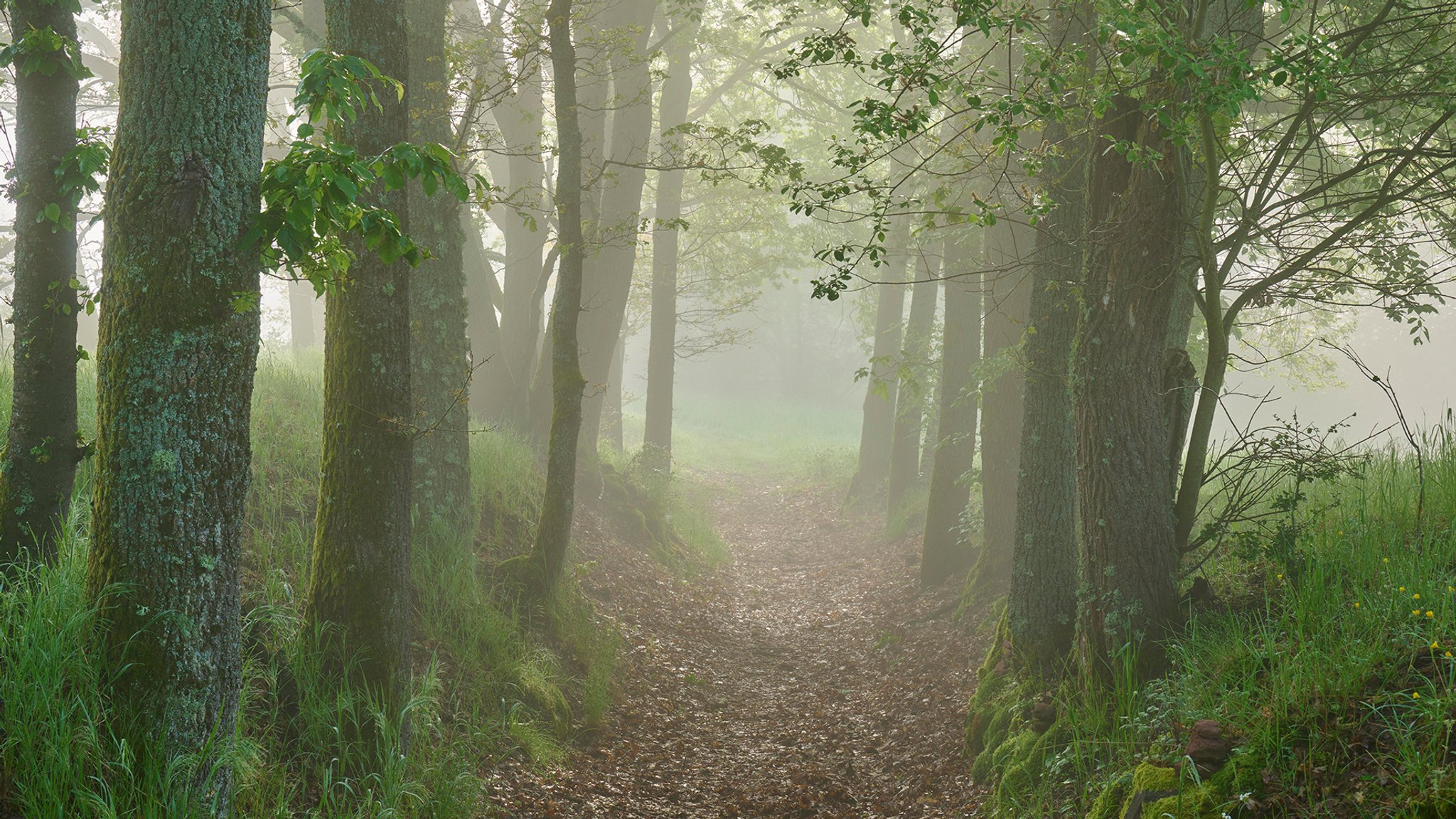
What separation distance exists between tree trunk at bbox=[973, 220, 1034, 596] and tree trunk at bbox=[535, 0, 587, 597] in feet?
15.2

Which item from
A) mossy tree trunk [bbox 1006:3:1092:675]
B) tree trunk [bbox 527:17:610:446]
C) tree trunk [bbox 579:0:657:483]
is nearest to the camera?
mossy tree trunk [bbox 1006:3:1092:675]

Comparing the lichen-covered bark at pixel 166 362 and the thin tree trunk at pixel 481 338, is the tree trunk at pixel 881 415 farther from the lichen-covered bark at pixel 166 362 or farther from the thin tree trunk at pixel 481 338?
the lichen-covered bark at pixel 166 362

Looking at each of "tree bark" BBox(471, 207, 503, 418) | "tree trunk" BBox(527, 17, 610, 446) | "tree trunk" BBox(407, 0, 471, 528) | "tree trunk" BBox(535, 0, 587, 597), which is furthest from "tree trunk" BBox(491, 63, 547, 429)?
"tree trunk" BBox(535, 0, 587, 597)

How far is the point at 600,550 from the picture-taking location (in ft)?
33.9

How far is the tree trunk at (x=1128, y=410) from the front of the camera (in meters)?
5.18

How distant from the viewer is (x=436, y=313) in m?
7.70

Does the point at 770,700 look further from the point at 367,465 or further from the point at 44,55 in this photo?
the point at 44,55

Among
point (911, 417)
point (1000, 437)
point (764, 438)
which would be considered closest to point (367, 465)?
point (1000, 437)

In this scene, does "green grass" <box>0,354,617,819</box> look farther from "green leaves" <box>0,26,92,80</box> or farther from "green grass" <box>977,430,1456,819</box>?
"green grass" <box>977,430,1456,819</box>

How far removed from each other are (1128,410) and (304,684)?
200 inches

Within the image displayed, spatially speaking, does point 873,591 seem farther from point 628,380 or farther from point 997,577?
point 628,380

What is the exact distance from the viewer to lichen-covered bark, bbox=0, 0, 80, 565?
4.16 meters

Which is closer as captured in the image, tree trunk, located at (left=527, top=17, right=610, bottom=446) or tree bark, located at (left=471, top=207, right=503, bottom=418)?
tree trunk, located at (left=527, top=17, right=610, bottom=446)

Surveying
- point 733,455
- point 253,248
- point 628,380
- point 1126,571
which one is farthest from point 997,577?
point 628,380
